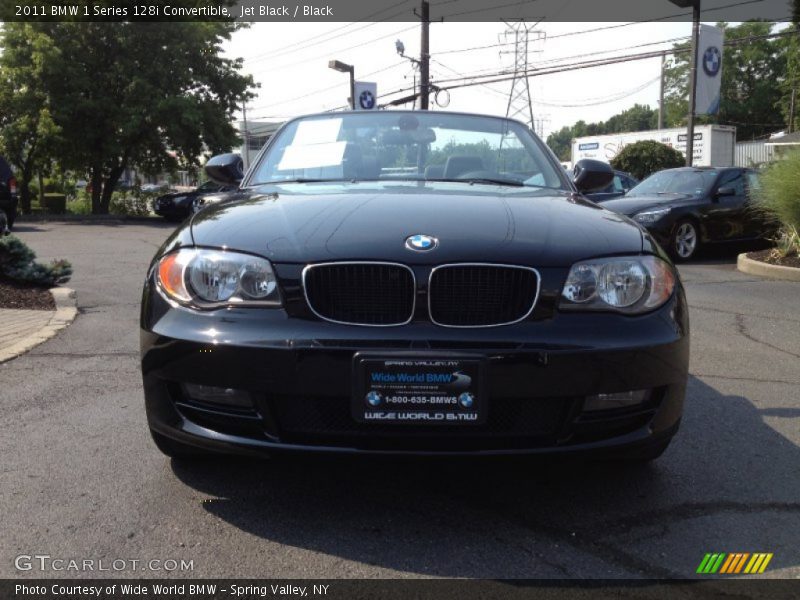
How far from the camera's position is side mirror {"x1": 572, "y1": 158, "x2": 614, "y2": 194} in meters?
4.20

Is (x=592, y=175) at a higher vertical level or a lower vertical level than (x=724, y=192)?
higher

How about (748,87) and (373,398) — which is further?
(748,87)

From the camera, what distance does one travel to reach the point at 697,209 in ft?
38.7

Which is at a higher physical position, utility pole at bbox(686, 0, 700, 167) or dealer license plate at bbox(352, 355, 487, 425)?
utility pole at bbox(686, 0, 700, 167)

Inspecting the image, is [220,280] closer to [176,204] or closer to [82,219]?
[176,204]

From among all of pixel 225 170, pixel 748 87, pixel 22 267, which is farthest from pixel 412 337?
pixel 748 87

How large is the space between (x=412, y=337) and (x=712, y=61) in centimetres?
1880

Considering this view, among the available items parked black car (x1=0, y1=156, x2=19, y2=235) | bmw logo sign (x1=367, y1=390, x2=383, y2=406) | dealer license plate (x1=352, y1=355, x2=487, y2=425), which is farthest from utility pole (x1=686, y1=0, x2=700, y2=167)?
bmw logo sign (x1=367, y1=390, x2=383, y2=406)

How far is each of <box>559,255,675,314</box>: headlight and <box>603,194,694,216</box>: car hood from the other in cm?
912

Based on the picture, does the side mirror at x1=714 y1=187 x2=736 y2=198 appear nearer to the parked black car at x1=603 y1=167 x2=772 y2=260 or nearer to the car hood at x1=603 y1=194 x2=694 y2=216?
the parked black car at x1=603 y1=167 x2=772 y2=260

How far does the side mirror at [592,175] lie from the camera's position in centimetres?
420

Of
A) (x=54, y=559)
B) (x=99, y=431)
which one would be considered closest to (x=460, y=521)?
(x=54, y=559)

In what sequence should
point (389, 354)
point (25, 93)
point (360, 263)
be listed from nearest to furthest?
1. point (389, 354)
2. point (360, 263)
3. point (25, 93)

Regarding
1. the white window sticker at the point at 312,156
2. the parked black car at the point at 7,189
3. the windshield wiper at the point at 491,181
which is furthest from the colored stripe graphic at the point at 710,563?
the parked black car at the point at 7,189
